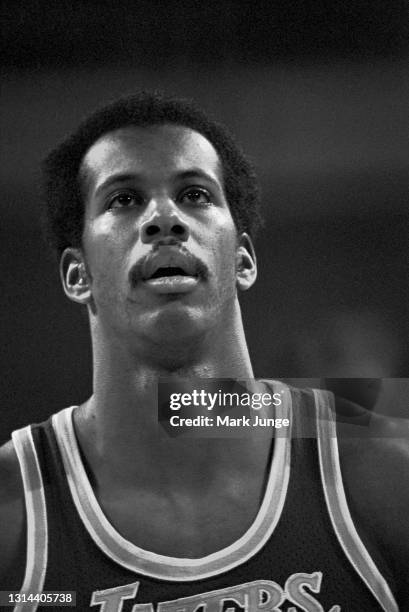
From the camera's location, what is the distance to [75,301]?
45.3 inches

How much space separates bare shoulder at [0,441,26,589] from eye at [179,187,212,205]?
0.44 metres

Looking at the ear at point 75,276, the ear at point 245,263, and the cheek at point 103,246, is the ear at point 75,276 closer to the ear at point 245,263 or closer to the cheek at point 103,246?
the cheek at point 103,246

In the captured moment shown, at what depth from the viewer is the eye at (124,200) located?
3.67 feet

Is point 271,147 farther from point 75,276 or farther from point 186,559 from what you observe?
point 186,559

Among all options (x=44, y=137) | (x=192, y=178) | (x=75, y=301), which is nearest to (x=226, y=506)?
(x=75, y=301)

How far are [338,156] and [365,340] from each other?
273 millimetres

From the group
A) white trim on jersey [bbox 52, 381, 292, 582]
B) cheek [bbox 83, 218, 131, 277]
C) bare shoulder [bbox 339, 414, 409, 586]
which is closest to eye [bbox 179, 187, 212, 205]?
cheek [bbox 83, 218, 131, 277]

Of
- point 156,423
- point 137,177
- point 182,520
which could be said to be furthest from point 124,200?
point 182,520

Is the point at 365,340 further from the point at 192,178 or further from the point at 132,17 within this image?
the point at 132,17

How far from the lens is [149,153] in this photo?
112 cm

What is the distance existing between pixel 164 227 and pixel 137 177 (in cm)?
9

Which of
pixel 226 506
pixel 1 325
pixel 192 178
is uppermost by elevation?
pixel 192 178

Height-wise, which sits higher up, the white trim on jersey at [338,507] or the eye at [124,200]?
the eye at [124,200]

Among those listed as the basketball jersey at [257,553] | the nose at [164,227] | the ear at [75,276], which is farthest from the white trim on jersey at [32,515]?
the nose at [164,227]
